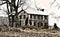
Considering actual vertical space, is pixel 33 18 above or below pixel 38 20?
above

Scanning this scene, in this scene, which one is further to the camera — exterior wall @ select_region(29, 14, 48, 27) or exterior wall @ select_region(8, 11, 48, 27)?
exterior wall @ select_region(8, 11, 48, 27)

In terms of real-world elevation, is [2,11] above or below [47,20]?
above

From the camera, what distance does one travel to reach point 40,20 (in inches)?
1726

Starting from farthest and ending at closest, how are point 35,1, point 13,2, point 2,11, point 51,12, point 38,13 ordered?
point 51,12, point 38,13, point 2,11, point 35,1, point 13,2

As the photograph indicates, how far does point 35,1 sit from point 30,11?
17.0ft

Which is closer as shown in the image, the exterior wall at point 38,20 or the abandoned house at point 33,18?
the exterior wall at point 38,20

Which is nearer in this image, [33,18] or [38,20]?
[33,18]

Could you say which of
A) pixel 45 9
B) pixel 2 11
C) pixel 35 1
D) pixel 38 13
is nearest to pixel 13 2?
pixel 35 1

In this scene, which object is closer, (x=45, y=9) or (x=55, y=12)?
(x=55, y=12)

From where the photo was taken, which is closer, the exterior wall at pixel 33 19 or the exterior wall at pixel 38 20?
the exterior wall at pixel 38 20

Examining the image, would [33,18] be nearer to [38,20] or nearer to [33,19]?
[33,19]

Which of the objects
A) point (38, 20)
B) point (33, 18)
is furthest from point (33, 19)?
point (38, 20)

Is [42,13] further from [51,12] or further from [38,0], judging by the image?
[38,0]

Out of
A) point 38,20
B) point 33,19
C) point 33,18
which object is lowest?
point 38,20
